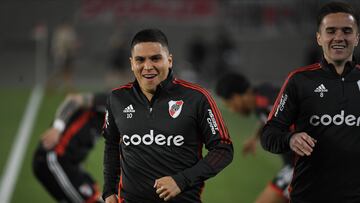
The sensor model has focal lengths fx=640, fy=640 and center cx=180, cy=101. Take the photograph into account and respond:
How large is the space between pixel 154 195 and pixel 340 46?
1676 millimetres

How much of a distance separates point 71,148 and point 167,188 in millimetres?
3093

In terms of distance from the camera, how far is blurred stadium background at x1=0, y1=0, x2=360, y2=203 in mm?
23641

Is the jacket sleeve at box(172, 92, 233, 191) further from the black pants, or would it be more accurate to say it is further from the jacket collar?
the black pants

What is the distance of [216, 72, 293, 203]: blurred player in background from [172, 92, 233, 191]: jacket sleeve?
2.19m

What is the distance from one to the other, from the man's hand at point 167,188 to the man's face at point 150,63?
71 centimetres

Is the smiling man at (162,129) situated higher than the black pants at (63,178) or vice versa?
the smiling man at (162,129)

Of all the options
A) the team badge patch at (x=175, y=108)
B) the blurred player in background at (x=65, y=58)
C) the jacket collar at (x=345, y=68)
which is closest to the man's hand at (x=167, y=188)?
the team badge patch at (x=175, y=108)

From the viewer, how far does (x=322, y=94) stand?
4484 millimetres

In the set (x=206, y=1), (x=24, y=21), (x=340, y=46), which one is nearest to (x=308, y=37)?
(x=206, y=1)

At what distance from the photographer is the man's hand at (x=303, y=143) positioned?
4176 mm

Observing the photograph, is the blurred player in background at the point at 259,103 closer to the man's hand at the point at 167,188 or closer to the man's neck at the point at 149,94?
the man's neck at the point at 149,94

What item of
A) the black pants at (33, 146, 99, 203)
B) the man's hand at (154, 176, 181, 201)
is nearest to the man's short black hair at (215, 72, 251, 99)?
the black pants at (33, 146, 99, 203)

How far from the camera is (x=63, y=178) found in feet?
23.0

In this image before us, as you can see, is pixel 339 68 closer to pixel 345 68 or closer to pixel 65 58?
pixel 345 68
